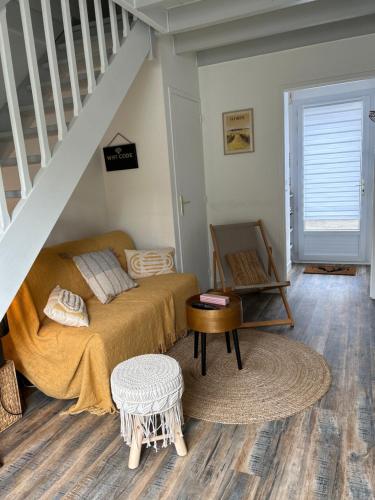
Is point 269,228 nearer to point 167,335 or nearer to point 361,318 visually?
point 361,318

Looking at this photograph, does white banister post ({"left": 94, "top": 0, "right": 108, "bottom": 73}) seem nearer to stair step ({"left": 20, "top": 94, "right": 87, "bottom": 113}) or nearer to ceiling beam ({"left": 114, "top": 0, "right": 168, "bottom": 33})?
ceiling beam ({"left": 114, "top": 0, "right": 168, "bottom": 33})

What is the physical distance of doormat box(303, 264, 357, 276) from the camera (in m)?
4.49

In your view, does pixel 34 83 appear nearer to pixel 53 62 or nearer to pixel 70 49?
pixel 53 62

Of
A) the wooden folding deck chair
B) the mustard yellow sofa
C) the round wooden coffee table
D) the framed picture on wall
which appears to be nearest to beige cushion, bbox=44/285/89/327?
the mustard yellow sofa

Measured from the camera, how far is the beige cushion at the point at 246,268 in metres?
3.49

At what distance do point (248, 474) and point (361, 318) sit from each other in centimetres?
199

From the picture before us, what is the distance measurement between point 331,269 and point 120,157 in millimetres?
2900

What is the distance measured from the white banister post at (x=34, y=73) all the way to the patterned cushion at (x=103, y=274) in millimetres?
957

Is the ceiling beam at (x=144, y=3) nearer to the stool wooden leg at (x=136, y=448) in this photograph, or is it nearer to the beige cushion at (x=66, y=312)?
the beige cushion at (x=66, y=312)

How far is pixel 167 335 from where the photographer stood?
2.75 meters

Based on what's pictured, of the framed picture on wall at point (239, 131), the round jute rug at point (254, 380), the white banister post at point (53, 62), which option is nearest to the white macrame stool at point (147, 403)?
the round jute rug at point (254, 380)

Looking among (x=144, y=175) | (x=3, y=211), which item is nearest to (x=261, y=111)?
(x=144, y=175)

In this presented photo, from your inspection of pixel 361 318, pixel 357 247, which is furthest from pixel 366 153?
pixel 361 318

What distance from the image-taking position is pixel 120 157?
3471 millimetres
